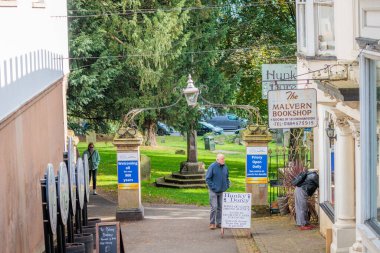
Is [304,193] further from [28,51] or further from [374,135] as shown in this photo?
[374,135]

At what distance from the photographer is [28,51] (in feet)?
54.4

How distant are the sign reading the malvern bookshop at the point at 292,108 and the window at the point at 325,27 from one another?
32.1 inches

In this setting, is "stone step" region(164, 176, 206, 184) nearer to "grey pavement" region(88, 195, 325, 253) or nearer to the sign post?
"grey pavement" region(88, 195, 325, 253)

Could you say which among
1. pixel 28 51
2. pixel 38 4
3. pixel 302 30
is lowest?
pixel 28 51

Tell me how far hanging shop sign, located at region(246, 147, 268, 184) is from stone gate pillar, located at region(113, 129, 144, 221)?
2508 mm

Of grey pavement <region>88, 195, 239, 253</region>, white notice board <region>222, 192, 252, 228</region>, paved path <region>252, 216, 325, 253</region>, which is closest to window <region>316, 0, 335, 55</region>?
paved path <region>252, 216, 325, 253</region>

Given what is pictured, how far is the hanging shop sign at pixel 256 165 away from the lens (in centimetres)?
2128

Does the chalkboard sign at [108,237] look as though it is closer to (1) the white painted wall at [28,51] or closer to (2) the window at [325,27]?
(1) the white painted wall at [28,51]

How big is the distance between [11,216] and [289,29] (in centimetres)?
2141

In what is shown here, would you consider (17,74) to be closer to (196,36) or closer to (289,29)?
(196,36)

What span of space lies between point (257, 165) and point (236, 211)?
116 inches

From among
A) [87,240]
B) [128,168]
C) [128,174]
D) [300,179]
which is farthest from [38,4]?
[300,179]

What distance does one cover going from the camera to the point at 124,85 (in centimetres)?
2927

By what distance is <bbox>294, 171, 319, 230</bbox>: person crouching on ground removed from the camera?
18.6 metres
